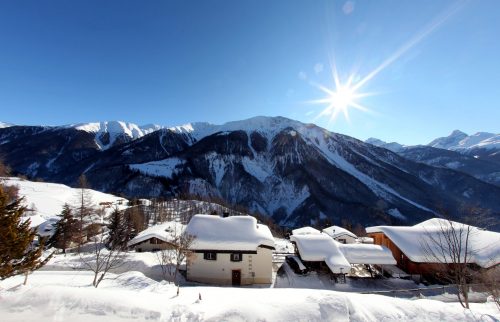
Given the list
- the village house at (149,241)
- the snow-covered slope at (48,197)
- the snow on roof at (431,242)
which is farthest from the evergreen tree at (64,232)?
the snow on roof at (431,242)

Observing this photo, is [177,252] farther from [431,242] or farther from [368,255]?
[431,242]

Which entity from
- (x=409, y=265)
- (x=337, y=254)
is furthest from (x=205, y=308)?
(x=409, y=265)

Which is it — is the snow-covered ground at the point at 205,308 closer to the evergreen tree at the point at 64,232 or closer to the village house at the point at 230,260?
the village house at the point at 230,260

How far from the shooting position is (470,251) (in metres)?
34.6

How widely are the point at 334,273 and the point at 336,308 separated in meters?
24.3

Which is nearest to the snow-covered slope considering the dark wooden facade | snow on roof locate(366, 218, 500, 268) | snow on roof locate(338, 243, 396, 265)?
snow on roof locate(338, 243, 396, 265)

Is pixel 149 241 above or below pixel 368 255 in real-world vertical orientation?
above

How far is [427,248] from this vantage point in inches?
1470

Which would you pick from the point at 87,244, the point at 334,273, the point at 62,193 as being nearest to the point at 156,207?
the point at 62,193

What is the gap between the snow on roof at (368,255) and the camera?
37062 mm

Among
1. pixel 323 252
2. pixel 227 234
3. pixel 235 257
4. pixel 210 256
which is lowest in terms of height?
pixel 235 257

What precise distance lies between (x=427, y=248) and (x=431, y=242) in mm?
1988

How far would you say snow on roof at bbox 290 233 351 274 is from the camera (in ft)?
114

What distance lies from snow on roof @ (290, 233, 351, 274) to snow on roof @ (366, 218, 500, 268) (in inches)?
345
